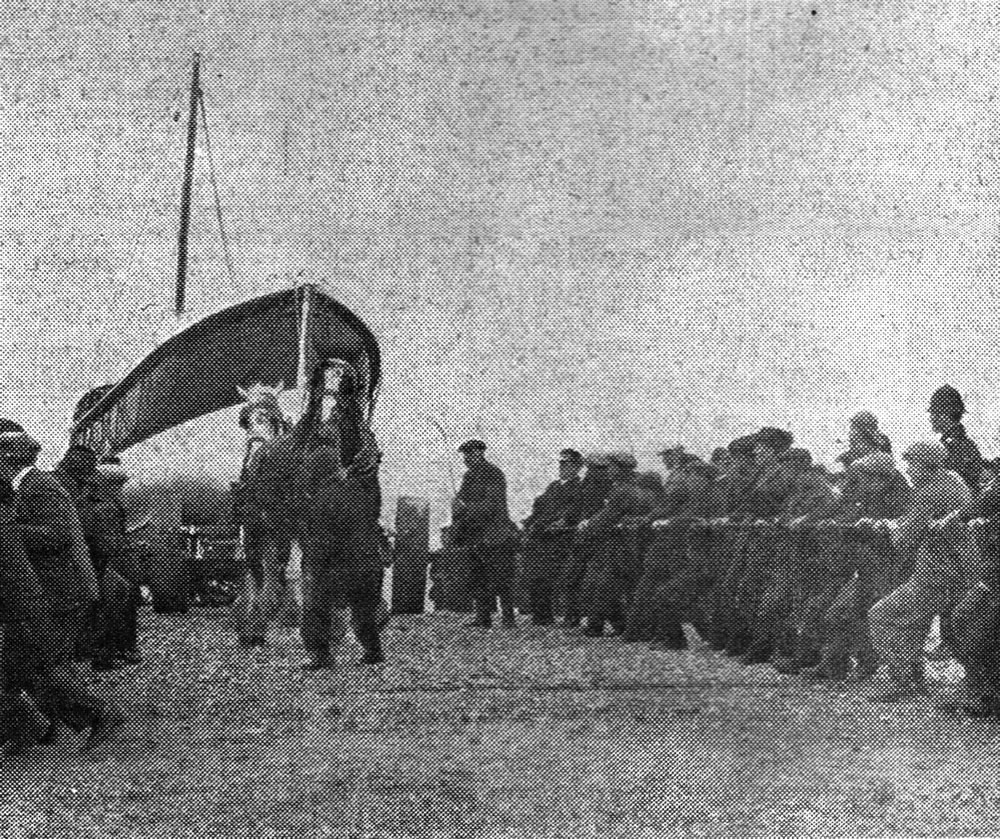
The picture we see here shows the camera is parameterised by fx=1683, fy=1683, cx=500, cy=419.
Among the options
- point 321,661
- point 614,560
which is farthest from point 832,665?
point 614,560

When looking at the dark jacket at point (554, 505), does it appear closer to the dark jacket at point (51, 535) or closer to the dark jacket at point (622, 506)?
the dark jacket at point (622, 506)

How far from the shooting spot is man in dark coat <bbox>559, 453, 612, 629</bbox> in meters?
18.1

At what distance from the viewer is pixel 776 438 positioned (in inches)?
538

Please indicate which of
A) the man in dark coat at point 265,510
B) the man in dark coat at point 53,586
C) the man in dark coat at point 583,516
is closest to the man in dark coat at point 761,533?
the man in dark coat at point 265,510

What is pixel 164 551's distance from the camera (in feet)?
78.4

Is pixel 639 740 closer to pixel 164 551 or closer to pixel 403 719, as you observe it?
pixel 403 719

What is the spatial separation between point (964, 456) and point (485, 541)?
310 inches

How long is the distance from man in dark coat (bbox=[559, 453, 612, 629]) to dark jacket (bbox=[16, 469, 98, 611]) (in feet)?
30.9

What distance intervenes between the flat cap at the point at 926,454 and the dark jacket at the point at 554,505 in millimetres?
9084

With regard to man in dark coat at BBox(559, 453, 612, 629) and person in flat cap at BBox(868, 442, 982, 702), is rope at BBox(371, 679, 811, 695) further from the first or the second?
man in dark coat at BBox(559, 453, 612, 629)

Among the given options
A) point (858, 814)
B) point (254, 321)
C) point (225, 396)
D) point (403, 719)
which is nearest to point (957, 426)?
point (403, 719)

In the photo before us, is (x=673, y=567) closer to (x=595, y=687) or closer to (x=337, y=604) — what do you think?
(x=337, y=604)

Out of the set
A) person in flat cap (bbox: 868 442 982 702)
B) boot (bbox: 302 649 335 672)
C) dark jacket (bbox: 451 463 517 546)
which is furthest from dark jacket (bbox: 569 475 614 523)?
person in flat cap (bbox: 868 442 982 702)

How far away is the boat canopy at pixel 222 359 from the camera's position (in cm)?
2295
